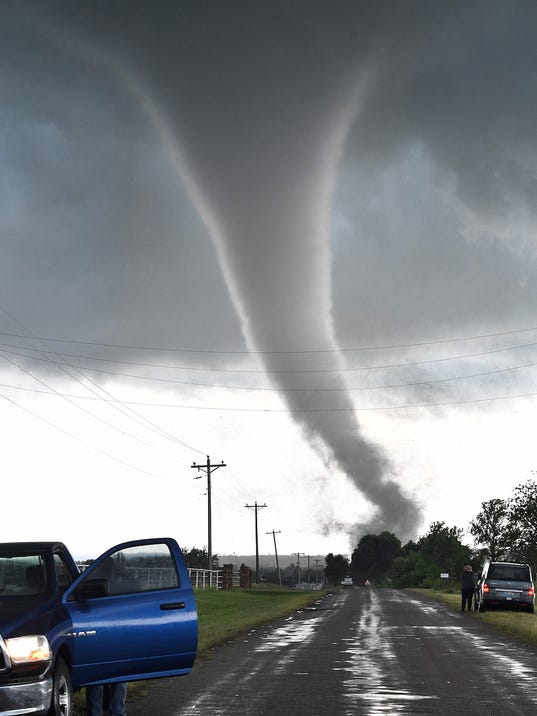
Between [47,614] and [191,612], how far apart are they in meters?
1.68

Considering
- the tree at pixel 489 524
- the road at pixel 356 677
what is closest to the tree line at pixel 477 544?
the tree at pixel 489 524

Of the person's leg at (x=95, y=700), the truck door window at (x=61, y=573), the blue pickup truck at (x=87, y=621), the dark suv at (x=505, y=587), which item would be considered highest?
the dark suv at (x=505, y=587)

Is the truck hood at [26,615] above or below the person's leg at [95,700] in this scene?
above

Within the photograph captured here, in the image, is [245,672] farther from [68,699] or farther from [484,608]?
[484,608]

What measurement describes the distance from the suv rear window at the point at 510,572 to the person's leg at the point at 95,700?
2719 centimetres

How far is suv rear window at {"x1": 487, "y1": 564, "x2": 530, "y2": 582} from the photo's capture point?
1400 inches

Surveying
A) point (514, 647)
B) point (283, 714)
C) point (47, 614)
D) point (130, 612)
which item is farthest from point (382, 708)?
point (514, 647)

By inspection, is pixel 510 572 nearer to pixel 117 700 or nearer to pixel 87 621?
pixel 117 700

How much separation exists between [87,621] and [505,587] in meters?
28.3

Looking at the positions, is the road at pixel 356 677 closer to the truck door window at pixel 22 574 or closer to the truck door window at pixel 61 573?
the truck door window at pixel 61 573

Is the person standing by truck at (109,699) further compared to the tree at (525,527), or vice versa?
the tree at (525,527)

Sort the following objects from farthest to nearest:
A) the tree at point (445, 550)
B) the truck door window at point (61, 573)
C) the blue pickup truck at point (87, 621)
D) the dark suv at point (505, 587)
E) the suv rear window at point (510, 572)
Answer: the tree at point (445, 550), the suv rear window at point (510, 572), the dark suv at point (505, 587), the truck door window at point (61, 573), the blue pickup truck at point (87, 621)

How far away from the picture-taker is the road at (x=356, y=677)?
1120cm

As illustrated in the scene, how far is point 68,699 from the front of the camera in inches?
359
